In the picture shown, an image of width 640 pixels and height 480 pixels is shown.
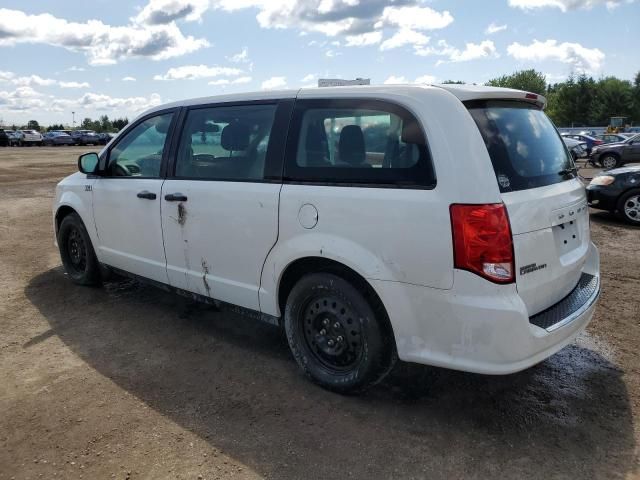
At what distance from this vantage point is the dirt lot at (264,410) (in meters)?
2.69

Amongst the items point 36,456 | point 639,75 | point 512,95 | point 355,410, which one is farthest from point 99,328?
point 639,75

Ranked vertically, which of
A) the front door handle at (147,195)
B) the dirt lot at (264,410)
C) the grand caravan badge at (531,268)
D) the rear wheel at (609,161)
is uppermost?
the front door handle at (147,195)

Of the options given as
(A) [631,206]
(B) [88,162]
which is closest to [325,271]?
(B) [88,162]

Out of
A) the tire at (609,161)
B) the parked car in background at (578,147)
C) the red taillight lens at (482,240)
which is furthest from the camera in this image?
the parked car in background at (578,147)

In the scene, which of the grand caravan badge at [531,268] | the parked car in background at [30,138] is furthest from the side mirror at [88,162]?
the parked car in background at [30,138]

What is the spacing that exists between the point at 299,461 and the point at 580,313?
1.81 meters

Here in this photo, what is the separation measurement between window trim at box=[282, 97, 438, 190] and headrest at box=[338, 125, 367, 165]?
13 cm

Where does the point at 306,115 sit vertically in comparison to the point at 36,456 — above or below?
above

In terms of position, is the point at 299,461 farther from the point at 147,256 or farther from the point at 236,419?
the point at 147,256

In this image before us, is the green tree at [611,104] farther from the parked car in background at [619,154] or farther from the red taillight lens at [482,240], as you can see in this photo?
the red taillight lens at [482,240]

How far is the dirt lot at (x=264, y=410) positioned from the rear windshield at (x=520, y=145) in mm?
1356

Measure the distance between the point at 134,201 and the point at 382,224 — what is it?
8.05ft

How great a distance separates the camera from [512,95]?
3193mm

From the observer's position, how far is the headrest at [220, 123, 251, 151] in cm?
369
